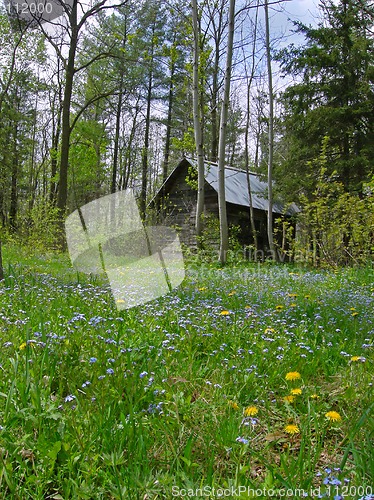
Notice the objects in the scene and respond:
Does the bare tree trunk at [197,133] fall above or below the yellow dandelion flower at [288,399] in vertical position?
above

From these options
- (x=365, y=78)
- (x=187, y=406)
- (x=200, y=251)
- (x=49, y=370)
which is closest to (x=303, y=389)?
(x=187, y=406)

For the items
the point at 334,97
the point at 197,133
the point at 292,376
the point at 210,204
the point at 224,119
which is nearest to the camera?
the point at 292,376

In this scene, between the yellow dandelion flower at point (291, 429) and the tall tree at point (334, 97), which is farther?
the tall tree at point (334, 97)

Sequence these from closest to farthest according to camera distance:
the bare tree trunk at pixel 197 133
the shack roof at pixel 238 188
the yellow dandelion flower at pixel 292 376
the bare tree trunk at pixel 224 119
Answer: the yellow dandelion flower at pixel 292 376, the bare tree trunk at pixel 224 119, the bare tree trunk at pixel 197 133, the shack roof at pixel 238 188

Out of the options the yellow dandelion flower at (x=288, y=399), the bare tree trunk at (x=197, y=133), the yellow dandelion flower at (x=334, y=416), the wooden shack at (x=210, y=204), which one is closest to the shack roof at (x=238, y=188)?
the wooden shack at (x=210, y=204)

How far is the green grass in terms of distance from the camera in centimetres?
132

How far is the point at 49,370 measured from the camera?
2.02 m

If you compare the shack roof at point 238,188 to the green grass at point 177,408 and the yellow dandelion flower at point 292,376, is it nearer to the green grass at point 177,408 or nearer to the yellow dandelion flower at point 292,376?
the green grass at point 177,408

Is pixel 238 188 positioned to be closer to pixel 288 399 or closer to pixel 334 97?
pixel 334 97

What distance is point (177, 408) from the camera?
1739mm

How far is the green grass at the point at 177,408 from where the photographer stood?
1.32 metres

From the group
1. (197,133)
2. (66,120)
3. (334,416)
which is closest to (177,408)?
(334,416)

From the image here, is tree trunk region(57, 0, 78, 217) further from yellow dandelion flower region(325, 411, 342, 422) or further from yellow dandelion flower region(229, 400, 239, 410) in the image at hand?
yellow dandelion flower region(325, 411, 342, 422)

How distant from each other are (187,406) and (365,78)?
15.0m
